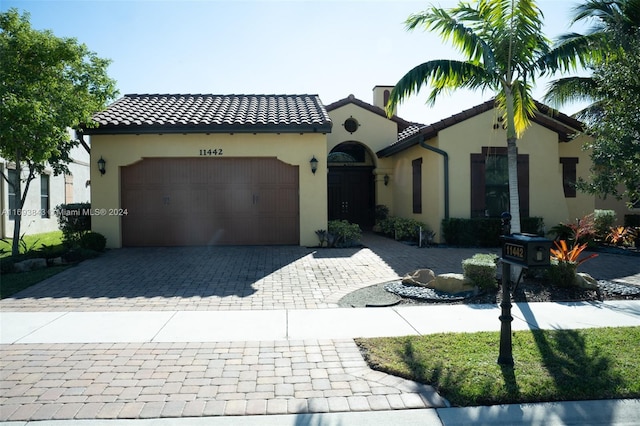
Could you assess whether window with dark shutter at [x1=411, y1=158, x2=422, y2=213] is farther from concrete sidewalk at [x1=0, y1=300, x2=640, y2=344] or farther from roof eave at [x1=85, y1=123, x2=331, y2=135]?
concrete sidewalk at [x1=0, y1=300, x2=640, y2=344]

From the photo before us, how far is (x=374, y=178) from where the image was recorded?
762 inches

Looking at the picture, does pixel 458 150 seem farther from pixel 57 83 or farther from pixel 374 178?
pixel 57 83

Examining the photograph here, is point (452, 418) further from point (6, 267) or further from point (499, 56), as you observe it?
point (6, 267)

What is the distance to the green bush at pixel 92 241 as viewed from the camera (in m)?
11.7

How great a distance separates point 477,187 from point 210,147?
8375 mm

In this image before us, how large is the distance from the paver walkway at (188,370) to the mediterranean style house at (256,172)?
4972mm

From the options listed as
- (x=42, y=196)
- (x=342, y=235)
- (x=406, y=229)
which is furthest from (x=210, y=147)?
(x=42, y=196)

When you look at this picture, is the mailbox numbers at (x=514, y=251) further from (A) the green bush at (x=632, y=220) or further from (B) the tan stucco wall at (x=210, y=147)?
(A) the green bush at (x=632, y=220)

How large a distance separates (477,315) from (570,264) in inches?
102

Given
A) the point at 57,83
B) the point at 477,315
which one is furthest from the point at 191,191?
the point at 477,315

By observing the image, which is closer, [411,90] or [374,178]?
[411,90]

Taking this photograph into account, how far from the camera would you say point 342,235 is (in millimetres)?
13203

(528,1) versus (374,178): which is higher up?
(528,1)

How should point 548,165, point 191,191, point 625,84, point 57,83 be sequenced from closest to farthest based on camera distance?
point 625,84 < point 57,83 < point 191,191 < point 548,165
